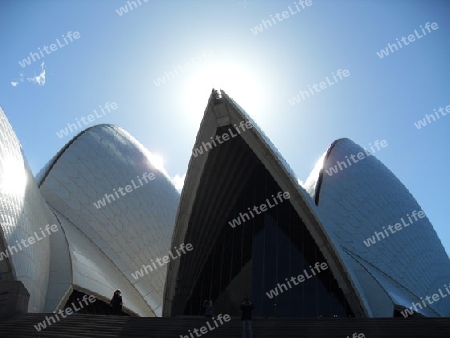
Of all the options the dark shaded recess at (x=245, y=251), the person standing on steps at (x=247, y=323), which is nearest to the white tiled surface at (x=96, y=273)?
the dark shaded recess at (x=245, y=251)

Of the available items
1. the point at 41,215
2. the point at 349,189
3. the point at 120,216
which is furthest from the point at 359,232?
the point at 41,215

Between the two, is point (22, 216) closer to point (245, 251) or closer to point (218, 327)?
point (245, 251)

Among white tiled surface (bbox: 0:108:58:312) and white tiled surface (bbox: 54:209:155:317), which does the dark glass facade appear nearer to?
white tiled surface (bbox: 54:209:155:317)

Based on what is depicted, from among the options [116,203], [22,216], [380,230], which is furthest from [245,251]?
[116,203]

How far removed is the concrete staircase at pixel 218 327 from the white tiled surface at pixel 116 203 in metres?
8.12

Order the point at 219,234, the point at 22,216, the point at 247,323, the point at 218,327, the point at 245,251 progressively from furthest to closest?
1. the point at 219,234
2. the point at 245,251
3. the point at 22,216
4. the point at 218,327
5. the point at 247,323

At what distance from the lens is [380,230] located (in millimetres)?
18375

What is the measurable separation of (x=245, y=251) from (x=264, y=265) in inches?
36.1

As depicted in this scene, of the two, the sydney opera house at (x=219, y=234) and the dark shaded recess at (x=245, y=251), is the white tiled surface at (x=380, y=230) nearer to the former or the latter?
the sydney opera house at (x=219, y=234)

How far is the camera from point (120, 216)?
20172 mm

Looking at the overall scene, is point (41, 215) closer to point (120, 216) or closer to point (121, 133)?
point (120, 216)

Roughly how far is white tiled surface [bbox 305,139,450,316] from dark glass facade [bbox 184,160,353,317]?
5.25 feet

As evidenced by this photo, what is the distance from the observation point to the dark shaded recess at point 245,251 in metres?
13.4

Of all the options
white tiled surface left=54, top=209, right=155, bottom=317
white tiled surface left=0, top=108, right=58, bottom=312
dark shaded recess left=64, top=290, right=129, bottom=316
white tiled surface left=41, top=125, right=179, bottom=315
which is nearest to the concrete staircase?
white tiled surface left=0, top=108, right=58, bottom=312
